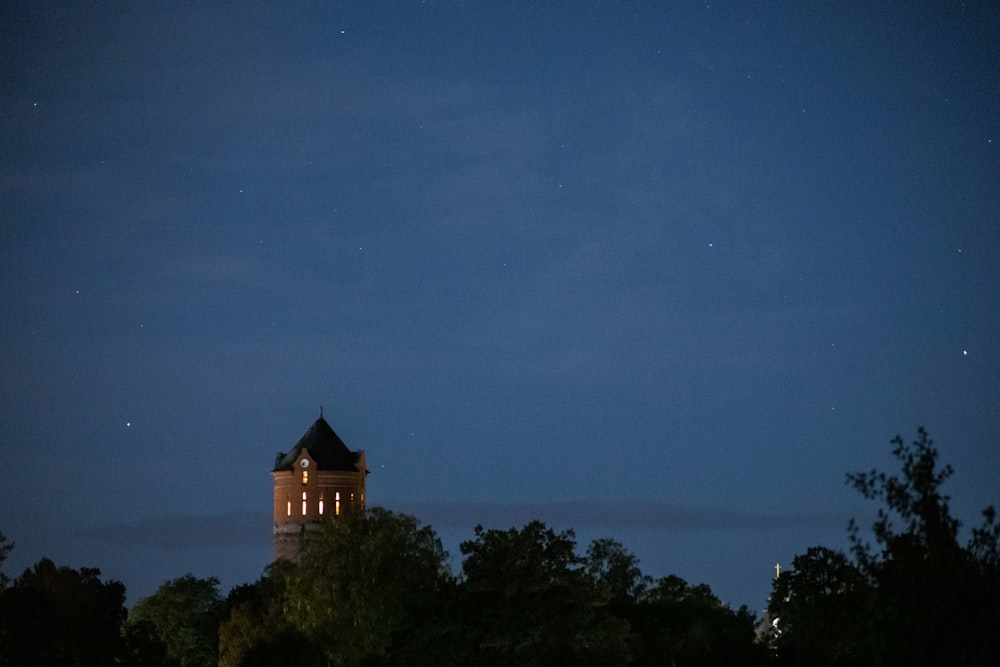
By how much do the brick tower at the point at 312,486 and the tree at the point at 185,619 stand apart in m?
57.4

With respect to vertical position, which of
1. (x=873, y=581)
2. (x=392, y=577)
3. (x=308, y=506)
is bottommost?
(x=873, y=581)

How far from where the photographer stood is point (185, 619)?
11925cm

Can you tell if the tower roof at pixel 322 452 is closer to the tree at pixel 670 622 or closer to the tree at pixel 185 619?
the tree at pixel 185 619

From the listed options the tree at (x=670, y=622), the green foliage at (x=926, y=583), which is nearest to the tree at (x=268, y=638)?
the tree at (x=670, y=622)

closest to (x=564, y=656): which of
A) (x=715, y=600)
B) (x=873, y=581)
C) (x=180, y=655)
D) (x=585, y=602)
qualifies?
(x=585, y=602)

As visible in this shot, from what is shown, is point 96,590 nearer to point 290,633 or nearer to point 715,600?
point 290,633

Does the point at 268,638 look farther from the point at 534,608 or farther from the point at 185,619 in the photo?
the point at 185,619

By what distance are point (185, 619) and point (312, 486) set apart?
71.1 meters

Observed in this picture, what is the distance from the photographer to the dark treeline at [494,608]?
24.5 m

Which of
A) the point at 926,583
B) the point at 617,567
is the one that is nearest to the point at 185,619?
the point at 617,567

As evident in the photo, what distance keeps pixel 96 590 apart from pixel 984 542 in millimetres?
56827

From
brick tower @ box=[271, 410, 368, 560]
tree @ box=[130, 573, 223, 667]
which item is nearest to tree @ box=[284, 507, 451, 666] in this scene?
tree @ box=[130, 573, 223, 667]

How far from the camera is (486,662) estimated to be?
198 ft

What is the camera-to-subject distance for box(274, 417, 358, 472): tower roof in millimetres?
191875
